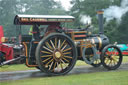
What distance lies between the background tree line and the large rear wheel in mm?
17013

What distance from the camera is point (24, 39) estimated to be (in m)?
8.12

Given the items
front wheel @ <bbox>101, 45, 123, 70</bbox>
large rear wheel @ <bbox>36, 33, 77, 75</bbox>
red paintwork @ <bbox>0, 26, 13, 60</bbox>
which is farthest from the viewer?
red paintwork @ <bbox>0, 26, 13, 60</bbox>

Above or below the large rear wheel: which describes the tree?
above

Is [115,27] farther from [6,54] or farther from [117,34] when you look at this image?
[6,54]

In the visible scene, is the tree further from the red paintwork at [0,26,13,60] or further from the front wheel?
the front wheel

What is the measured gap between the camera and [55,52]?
785 cm

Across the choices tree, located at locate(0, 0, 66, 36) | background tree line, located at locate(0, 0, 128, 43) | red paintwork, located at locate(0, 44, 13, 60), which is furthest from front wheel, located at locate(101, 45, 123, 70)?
tree, located at locate(0, 0, 66, 36)

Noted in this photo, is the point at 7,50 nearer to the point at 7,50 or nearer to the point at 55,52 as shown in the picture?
the point at 7,50

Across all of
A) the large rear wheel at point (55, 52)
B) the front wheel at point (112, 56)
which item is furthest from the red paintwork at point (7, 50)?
the front wheel at point (112, 56)

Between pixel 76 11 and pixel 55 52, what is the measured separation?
94.9 ft

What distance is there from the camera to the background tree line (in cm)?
2968

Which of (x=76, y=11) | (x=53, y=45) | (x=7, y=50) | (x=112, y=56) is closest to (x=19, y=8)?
(x=76, y=11)

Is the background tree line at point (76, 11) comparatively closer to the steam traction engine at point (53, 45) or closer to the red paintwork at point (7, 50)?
the red paintwork at point (7, 50)

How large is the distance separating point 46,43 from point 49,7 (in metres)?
44.1
